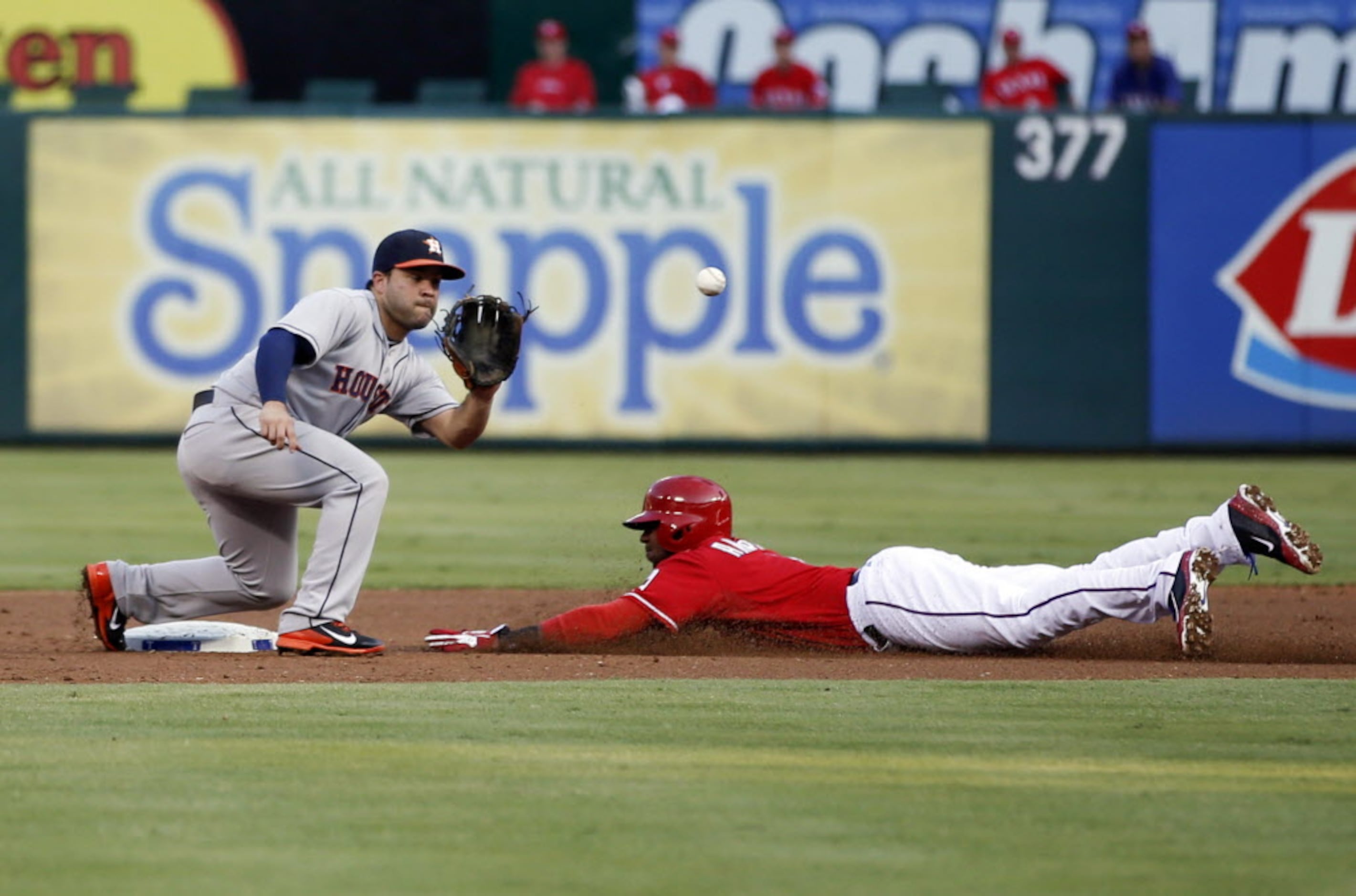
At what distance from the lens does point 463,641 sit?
22.0 ft

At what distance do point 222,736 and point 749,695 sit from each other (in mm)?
1486

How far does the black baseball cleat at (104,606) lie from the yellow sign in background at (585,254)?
27.9 ft

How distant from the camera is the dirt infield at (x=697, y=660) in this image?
20.5ft

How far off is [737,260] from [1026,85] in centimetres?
275

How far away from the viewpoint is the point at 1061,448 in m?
15.8

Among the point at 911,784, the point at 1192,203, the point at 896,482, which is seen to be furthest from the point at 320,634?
the point at 1192,203

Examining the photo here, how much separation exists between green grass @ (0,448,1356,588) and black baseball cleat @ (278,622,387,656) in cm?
262

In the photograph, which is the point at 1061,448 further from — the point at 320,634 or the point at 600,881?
the point at 600,881

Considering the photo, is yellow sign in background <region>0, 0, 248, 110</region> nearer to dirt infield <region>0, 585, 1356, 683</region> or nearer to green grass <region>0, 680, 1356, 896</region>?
dirt infield <region>0, 585, 1356, 683</region>

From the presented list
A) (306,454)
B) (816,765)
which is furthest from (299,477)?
(816,765)

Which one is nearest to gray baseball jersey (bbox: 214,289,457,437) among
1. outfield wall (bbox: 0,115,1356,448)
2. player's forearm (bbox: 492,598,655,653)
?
player's forearm (bbox: 492,598,655,653)

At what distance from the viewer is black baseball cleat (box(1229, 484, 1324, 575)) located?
249 inches

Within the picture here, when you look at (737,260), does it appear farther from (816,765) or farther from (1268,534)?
(816,765)

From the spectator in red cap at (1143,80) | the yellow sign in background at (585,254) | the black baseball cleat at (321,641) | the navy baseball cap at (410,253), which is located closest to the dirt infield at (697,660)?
the black baseball cleat at (321,641)
